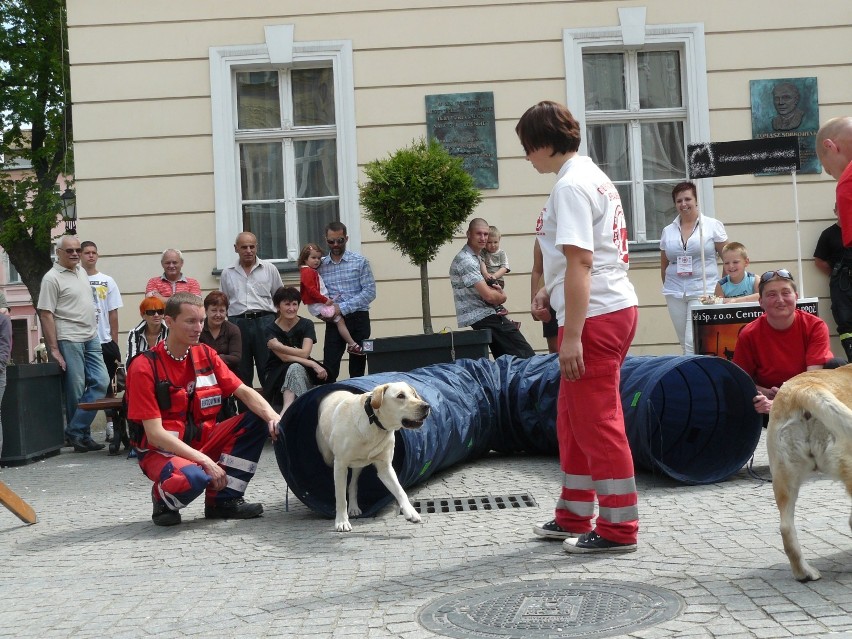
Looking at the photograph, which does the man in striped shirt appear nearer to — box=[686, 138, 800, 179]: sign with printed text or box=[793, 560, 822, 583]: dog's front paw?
box=[686, 138, 800, 179]: sign with printed text

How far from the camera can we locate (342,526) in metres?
6.08

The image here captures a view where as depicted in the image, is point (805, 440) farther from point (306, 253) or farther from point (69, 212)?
point (69, 212)

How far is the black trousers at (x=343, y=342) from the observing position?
417 inches

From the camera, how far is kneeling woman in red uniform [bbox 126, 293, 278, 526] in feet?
20.7

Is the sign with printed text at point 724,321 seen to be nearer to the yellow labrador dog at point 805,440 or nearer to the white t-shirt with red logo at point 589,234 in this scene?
the white t-shirt with red logo at point 589,234

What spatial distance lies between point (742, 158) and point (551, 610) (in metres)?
6.31

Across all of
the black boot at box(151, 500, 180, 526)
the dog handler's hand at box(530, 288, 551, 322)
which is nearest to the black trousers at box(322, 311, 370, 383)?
the black boot at box(151, 500, 180, 526)

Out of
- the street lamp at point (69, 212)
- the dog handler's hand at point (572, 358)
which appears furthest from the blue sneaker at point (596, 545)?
the street lamp at point (69, 212)

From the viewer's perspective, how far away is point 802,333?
694 centimetres

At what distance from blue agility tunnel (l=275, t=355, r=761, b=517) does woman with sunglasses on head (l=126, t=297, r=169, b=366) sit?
3.18 meters

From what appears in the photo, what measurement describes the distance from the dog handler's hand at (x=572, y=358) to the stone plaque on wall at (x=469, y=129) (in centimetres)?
693

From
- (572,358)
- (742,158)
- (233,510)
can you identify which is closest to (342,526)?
(233,510)

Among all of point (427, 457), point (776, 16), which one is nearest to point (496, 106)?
point (776, 16)

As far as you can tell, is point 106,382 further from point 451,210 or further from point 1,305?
point 451,210
